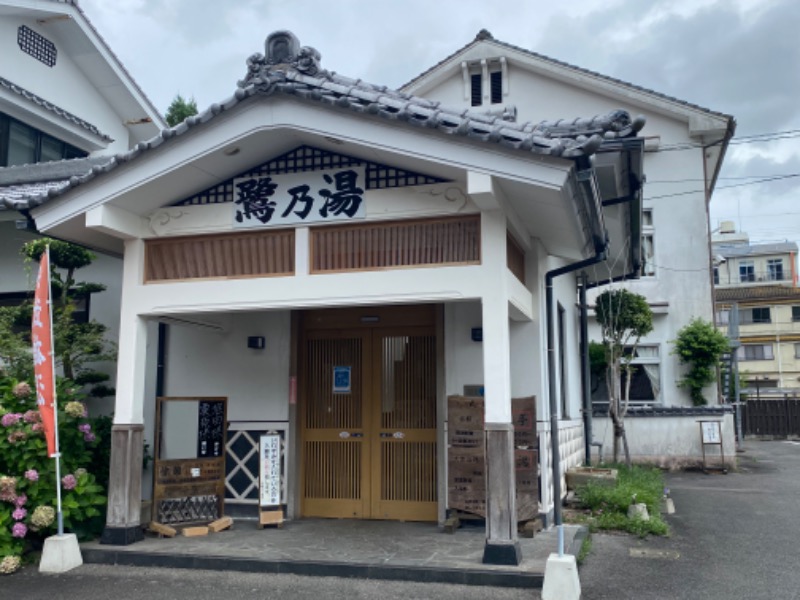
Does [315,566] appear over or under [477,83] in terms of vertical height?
under

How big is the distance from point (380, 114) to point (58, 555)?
17.8ft

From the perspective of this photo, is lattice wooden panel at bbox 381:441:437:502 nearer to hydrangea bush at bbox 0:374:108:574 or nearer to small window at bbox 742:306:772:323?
hydrangea bush at bbox 0:374:108:574

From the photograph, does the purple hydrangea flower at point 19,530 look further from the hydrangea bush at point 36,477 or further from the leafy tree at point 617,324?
the leafy tree at point 617,324

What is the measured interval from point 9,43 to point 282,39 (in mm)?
10480

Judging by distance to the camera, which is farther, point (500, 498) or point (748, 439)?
point (748, 439)

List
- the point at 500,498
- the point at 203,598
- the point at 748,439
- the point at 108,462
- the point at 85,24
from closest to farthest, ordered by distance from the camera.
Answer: the point at 203,598, the point at 500,498, the point at 108,462, the point at 85,24, the point at 748,439

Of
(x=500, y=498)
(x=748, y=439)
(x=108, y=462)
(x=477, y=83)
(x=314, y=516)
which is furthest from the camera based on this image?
(x=748, y=439)

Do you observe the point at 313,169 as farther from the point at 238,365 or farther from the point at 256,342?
the point at 238,365

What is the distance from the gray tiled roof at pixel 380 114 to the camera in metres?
6.30

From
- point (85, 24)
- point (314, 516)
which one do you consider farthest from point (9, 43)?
point (314, 516)

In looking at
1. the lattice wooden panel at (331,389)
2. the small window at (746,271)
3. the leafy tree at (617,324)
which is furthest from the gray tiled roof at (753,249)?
the lattice wooden panel at (331,389)

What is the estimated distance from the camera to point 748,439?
26.9 meters

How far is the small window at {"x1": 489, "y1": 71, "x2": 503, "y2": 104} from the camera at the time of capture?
Answer: 837 inches

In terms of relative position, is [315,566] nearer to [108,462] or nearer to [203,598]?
[203,598]
